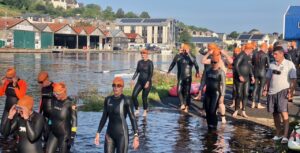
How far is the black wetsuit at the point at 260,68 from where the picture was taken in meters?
15.6

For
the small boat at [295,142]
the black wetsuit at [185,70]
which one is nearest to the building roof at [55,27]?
the black wetsuit at [185,70]

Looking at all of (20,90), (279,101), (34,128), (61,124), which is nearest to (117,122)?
(61,124)

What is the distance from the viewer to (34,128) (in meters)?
6.87

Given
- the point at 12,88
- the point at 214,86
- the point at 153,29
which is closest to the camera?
the point at 12,88

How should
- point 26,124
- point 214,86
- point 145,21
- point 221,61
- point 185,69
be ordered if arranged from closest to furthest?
point 26,124 < point 214,86 < point 221,61 < point 185,69 < point 145,21

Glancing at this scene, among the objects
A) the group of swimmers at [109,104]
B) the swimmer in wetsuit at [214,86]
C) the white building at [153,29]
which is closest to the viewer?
the group of swimmers at [109,104]

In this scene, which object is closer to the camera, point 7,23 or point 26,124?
point 26,124

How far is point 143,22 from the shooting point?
17488 cm

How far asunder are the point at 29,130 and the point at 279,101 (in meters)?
5.81

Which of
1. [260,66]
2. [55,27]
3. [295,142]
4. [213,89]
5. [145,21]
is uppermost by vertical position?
[145,21]

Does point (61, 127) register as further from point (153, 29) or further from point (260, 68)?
point (153, 29)

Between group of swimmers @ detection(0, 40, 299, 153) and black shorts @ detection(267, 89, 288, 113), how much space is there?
1381 mm

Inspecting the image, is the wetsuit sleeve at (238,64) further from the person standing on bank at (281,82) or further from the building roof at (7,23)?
the building roof at (7,23)

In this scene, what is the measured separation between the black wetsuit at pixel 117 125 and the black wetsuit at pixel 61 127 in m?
0.58
